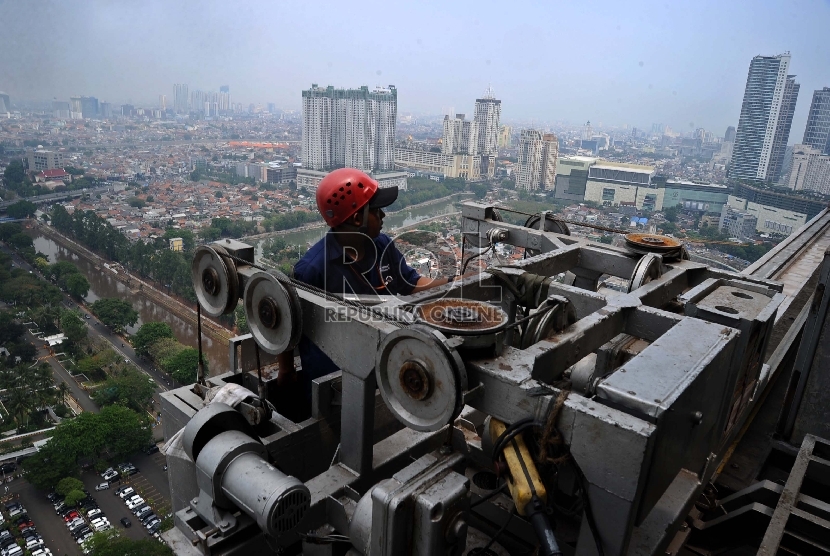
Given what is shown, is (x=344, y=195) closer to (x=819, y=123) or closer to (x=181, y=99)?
(x=819, y=123)

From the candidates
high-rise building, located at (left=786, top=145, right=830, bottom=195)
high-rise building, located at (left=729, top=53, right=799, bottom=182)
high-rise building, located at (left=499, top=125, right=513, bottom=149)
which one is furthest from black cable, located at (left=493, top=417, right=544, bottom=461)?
high-rise building, located at (left=499, top=125, right=513, bottom=149)

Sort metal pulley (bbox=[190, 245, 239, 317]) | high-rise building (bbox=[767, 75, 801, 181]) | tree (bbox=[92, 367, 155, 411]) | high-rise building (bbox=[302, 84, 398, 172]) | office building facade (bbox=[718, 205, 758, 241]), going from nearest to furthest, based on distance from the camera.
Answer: metal pulley (bbox=[190, 245, 239, 317]), tree (bbox=[92, 367, 155, 411]), office building facade (bbox=[718, 205, 758, 241]), high-rise building (bbox=[767, 75, 801, 181]), high-rise building (bbox=[302, 84, 398, 172])

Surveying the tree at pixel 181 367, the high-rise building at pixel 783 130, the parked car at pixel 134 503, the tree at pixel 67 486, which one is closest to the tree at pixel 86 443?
the tree at pixel 67 486

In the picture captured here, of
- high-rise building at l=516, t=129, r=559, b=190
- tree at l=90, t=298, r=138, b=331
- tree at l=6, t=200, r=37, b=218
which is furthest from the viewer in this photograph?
tree at l=6, t=200, r=37, b=218

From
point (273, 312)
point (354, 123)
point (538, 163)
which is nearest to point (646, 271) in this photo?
point (273, 312)

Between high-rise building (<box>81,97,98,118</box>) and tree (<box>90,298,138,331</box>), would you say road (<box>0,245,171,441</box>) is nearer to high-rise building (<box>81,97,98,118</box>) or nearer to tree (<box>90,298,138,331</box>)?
tree (<box>90,298,138,331</box>)

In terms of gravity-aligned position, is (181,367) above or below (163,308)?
below

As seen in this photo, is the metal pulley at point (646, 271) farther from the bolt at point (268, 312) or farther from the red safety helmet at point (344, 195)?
the bolt at point (268, 312)
